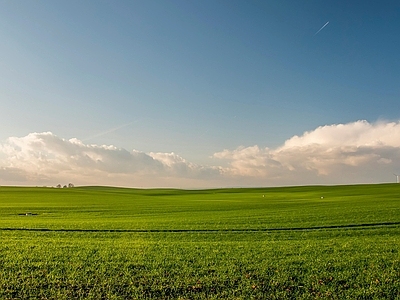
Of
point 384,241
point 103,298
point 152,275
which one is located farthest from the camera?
point 384,241

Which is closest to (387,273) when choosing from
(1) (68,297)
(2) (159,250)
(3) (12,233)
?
(2) (159,250)

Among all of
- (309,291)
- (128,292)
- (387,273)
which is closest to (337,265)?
(387,273)

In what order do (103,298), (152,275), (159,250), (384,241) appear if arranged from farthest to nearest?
(384,241), (159,250), (152,275), (103,298)

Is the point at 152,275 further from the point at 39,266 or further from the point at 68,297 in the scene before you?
the point at 39,266

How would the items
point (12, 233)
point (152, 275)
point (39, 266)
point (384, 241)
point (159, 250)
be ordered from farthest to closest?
point (12, 233)
point (384, 241)
point (159, 250)
point (39, 266)
point (152, 275)

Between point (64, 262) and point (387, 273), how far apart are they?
12403 mm

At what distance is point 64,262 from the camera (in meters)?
13.9

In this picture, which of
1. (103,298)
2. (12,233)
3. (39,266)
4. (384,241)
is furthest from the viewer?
(12,233)

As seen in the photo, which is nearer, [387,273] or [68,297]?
[68,297]

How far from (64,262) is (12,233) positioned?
10303 mm

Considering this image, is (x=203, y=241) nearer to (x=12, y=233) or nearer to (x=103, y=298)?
(x=103, y=298)

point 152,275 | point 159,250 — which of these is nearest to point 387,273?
point 152,275

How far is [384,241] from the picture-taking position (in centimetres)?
1825

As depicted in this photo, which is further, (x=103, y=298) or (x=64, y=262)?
(x=64, y=262)
